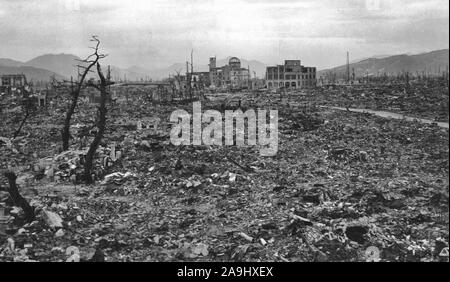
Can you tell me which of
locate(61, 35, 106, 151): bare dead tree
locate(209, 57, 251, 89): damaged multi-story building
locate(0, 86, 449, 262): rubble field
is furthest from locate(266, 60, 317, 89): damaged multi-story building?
locate(61, 35, 106, 151): bare dead tree

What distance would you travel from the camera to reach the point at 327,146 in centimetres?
1284

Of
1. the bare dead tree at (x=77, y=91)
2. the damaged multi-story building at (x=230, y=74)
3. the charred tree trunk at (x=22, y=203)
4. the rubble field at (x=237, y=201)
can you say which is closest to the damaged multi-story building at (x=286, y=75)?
the damaged multi-story building at (x=230, y=74)

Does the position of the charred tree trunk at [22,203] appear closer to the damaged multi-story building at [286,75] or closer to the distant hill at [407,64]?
the damaged multi-story building at [286,75]

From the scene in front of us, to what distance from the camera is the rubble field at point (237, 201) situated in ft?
20.7

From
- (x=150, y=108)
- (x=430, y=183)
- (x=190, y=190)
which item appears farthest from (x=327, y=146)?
(x=150, y=108)

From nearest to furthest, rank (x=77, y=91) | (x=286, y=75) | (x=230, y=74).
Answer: (x=77, y=91), (x=286, y=75), (x=230, y=74)

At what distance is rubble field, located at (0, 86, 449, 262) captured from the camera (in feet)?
20.7

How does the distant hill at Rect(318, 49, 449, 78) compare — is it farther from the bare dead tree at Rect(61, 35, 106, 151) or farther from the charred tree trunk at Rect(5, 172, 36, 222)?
the charred tree trunk at Rect(5, 172, 36, 222)

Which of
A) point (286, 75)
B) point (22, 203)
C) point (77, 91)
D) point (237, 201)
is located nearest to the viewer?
point (22, 203)

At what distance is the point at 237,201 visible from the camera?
8.41 metres

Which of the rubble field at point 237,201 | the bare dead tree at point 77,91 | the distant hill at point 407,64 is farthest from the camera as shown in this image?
the distant hill at point 407,64

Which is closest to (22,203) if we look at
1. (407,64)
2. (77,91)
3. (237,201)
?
(237,201)

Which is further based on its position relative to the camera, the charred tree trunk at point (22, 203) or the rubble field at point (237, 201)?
the charred tree trunk at point (22, 203)

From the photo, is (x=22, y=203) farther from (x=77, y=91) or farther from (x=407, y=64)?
(x=407, y=64)
